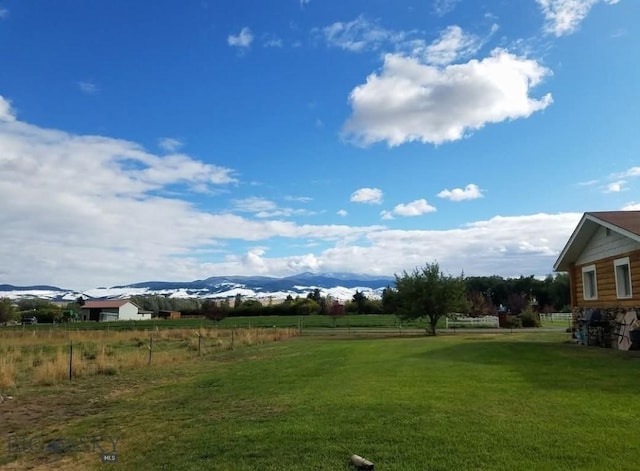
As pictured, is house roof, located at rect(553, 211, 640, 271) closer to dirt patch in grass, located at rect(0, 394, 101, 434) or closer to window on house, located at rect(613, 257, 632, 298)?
window on house, located at rect(613, 257, 632, 298)

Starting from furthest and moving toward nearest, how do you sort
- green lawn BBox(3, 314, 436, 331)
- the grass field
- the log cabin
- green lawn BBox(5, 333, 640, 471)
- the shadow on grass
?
green lawn BBox(3, 314, 436, 331) → the grass field → the log cabin → the shadow on grass → green lawn BBox(5, 333, 640, 471)

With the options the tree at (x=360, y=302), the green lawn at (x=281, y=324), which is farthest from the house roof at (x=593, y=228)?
the tree at (x=360, y=302)

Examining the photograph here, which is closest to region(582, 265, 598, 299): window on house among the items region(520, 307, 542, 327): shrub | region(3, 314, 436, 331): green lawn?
region(520, 307, 542, 327): shrub

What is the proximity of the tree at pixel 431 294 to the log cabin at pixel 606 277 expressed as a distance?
39.7ft

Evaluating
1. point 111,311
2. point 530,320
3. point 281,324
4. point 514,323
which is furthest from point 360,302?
point 111,311

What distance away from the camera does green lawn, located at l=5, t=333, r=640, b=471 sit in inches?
241

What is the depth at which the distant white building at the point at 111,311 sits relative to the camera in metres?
106

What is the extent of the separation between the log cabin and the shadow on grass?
7.90 feet

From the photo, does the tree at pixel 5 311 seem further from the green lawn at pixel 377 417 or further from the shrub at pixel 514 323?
the green lawn at pixel 377 417

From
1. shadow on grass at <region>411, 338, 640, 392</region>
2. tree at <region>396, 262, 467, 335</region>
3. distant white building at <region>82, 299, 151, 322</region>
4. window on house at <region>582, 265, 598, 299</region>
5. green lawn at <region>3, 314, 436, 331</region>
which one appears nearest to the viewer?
shadow on grass at <region>411, 338, 640, 392</region>

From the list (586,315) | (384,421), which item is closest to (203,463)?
(384,421)

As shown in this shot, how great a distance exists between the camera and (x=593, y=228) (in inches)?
835

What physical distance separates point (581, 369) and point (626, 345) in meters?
7.05

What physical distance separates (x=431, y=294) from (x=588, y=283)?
13.8 m
